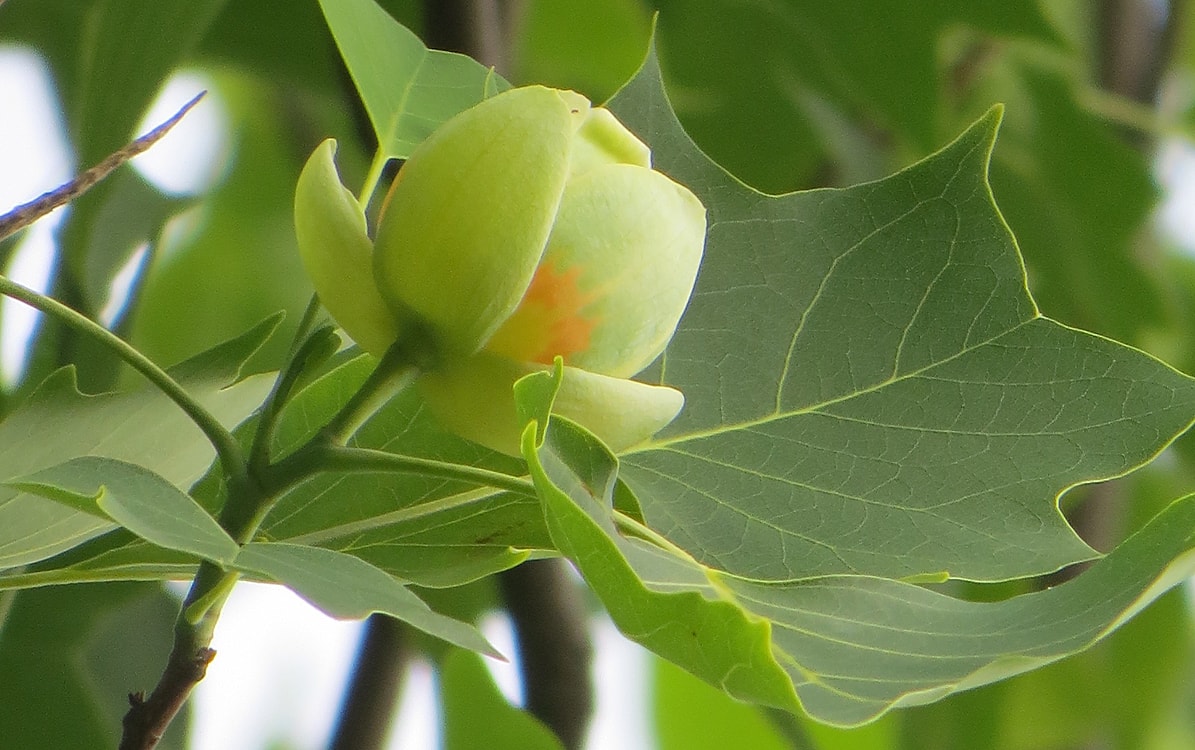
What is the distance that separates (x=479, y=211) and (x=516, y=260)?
0.02 metres

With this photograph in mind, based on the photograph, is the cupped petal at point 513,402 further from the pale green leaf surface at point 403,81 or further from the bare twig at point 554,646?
the bare twig at point 554,646

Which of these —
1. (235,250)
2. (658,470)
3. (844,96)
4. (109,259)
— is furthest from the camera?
(235,250)

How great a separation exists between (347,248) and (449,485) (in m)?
0.12

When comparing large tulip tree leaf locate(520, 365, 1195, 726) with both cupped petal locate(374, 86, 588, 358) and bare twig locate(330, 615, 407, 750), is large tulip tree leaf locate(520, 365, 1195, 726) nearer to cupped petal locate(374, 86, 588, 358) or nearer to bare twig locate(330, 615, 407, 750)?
cupped petal locate(374, 86, 588, 358)

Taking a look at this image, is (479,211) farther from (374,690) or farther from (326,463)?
(374,690)

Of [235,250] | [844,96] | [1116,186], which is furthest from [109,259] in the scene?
[1116,186]

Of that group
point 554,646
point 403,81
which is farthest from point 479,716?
point 403,81

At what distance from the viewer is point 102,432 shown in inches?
20.3

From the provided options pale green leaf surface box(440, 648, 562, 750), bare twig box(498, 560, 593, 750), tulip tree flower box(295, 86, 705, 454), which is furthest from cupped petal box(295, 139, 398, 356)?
bare twig box(498, 560, 593, 750)

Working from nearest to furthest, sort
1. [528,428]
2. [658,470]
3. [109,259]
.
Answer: [528,428]
[658,470]
[109,259]

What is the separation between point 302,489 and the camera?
516 mm

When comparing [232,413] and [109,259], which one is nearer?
[232,413]

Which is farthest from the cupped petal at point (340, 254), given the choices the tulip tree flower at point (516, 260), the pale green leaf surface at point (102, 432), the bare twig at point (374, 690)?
the bare twig at point (374, 690)

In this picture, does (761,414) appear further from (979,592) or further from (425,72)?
(979,592)
